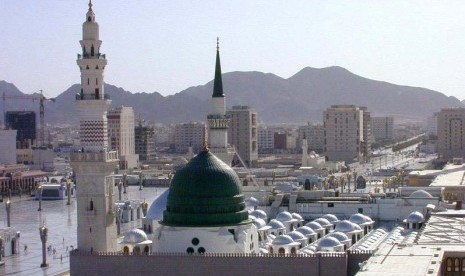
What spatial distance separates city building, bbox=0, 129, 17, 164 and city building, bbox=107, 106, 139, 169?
11.2 meters

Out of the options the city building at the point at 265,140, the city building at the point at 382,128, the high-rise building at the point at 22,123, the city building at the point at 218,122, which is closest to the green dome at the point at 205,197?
the city building at the point at 218,122

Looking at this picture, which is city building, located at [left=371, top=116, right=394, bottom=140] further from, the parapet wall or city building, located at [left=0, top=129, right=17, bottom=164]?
the parapet wall

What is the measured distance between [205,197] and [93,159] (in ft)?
10.7

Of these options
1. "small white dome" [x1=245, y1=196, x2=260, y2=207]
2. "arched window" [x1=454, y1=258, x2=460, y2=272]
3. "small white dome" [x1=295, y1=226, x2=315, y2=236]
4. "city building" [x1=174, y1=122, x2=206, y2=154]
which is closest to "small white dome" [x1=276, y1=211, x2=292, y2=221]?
"small white dome" [x1=295, y1=226, x2=315, y2=236]

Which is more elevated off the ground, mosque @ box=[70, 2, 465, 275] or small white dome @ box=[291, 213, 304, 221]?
mosque @ box=[70, 2, 465, 275]

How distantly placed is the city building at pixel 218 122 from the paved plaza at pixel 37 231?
23.4ft

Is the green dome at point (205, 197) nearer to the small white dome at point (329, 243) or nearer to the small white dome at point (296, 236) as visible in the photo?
the small white dome at point (329, 243)

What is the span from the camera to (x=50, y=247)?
3694 centimetres

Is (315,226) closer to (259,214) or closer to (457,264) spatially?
A: (259,214)

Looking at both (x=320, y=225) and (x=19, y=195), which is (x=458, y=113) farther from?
(x=320, y=225)

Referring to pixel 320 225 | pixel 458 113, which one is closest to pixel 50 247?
pixel 320 225

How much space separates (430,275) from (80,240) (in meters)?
10.1

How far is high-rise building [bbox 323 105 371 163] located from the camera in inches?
3602

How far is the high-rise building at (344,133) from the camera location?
91500mm
